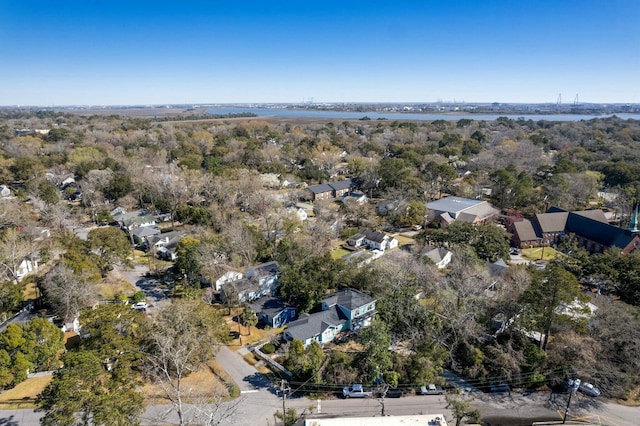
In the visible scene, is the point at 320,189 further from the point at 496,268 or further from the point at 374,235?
the point at 496,268

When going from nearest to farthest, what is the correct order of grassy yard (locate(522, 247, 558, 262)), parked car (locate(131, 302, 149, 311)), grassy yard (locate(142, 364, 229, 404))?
grassy yard (locate(142, 364, 229, 404))
parked car (locate(131, 302, 149, 311))
grassy yard (locate(522, 247, 558, 262))

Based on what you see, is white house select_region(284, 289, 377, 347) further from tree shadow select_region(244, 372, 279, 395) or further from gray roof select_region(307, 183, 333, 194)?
gray roof select_region(307, 183, 333, 194)

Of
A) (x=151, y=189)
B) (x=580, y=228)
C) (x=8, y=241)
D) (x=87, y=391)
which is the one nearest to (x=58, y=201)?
(x=151, y=189)

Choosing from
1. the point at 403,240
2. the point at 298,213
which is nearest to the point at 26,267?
the point at 298,213

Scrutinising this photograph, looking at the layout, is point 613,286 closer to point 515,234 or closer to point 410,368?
point 515,234

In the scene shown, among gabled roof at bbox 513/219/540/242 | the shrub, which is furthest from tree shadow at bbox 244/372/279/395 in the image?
gabled roof at bbox 513/219/540/242

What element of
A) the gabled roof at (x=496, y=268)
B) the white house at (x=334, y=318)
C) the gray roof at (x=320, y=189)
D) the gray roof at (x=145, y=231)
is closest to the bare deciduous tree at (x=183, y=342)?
the white house at (x=334, y=318)
